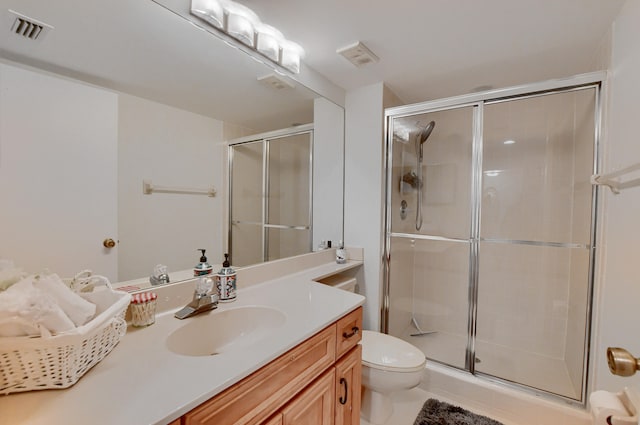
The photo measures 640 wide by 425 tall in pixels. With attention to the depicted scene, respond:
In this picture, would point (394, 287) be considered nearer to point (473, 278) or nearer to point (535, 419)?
point (473, 278)

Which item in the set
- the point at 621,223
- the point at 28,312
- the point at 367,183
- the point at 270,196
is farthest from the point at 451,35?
the point at 28,312

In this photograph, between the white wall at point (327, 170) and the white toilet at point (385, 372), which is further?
the white wall at point (327, 170)

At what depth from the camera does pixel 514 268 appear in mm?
2330

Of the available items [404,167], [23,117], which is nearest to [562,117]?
[404,167]

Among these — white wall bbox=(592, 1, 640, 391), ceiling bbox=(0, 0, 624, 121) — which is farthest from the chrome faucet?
white wall bbox=(592, 1, 640, 391)

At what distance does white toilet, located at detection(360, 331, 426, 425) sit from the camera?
1493 millimetres

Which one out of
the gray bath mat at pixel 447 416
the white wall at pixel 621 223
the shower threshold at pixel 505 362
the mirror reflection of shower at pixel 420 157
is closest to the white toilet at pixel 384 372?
the gray bath mat at pixel 447 416

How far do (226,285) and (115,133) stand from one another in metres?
0.77

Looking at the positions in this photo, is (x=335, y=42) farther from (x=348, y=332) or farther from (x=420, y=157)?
(x=348, y=332)

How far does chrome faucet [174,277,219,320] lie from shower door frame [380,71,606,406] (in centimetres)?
140

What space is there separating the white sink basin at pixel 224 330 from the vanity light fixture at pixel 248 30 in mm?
1334

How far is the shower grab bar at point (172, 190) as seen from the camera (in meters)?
1.15

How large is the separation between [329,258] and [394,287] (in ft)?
2.13

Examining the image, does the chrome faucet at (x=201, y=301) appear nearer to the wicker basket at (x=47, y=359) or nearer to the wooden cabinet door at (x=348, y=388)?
the wicker basket at (x=47, y=359)
